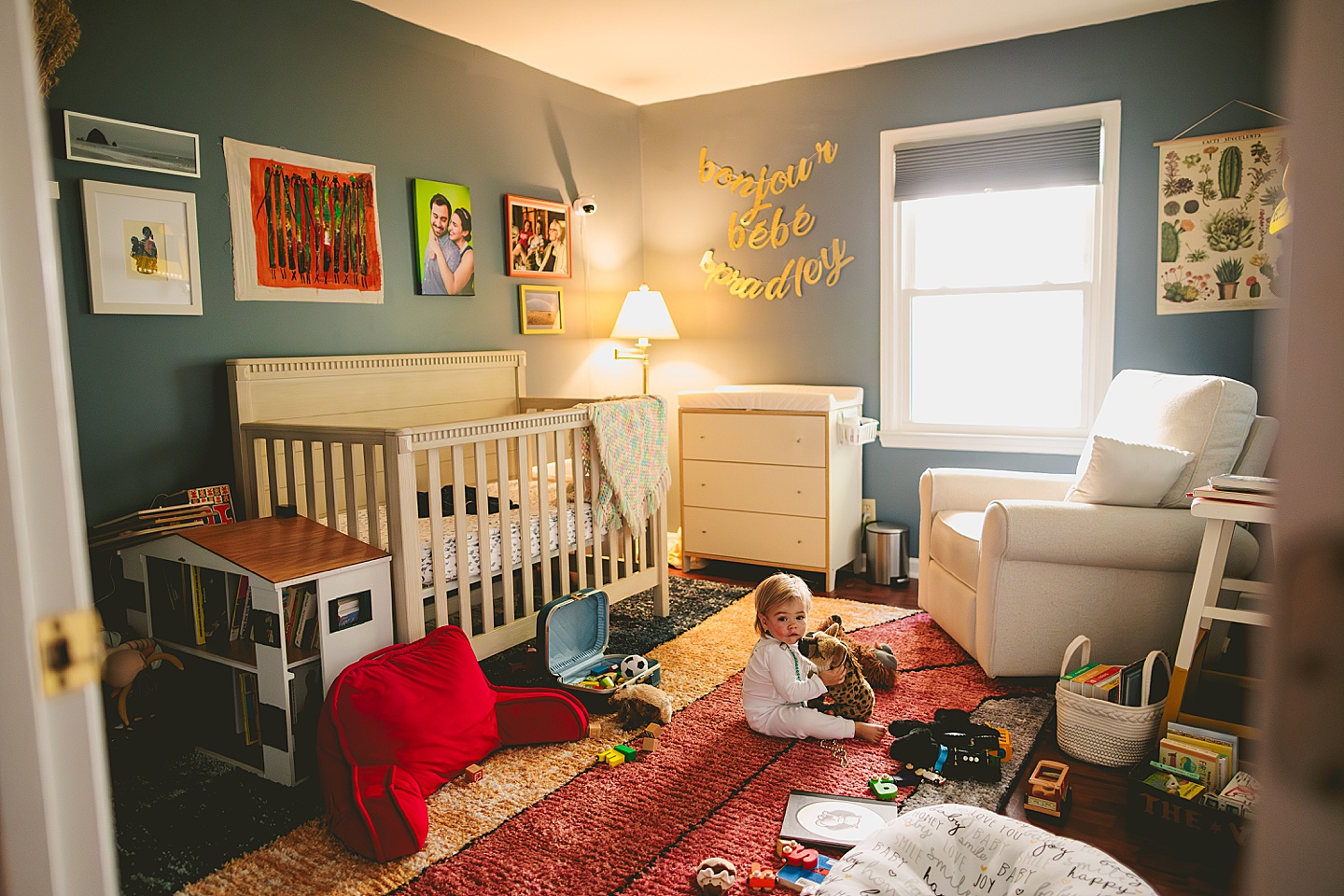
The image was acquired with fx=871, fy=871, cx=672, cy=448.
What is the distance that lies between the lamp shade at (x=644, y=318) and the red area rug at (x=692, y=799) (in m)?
2.14

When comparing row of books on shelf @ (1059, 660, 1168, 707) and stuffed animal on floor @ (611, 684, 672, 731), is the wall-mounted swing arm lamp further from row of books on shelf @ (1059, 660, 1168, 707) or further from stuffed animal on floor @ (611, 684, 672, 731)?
row of books on shelf @ (1059, 660, 1168, 707)

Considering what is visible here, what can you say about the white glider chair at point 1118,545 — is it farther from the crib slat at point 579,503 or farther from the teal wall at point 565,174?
the crib slat at point 579,503

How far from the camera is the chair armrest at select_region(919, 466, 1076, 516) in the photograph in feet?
10.5

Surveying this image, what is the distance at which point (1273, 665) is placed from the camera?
389 millimetres

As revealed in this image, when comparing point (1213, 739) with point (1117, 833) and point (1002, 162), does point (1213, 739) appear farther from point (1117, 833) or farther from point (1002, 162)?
point (1002, 162)

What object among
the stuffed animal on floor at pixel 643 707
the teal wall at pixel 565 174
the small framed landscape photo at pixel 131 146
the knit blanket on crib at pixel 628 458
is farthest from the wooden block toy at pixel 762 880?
the small framed landscape photo at pixel 131 146

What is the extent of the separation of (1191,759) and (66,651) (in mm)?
2157

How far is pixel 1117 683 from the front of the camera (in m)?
2.27

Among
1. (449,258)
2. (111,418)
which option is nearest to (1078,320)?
(449,258)

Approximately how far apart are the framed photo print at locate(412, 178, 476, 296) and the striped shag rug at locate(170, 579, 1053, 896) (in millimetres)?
1632

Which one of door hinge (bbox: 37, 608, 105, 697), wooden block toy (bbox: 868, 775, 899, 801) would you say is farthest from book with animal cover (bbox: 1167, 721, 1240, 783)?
door hinge (bbox: 37, 608, 105, 697)

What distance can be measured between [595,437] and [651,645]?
2.55 ft

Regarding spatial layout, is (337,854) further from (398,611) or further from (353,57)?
(353,57)

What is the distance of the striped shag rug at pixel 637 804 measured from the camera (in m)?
1.75
